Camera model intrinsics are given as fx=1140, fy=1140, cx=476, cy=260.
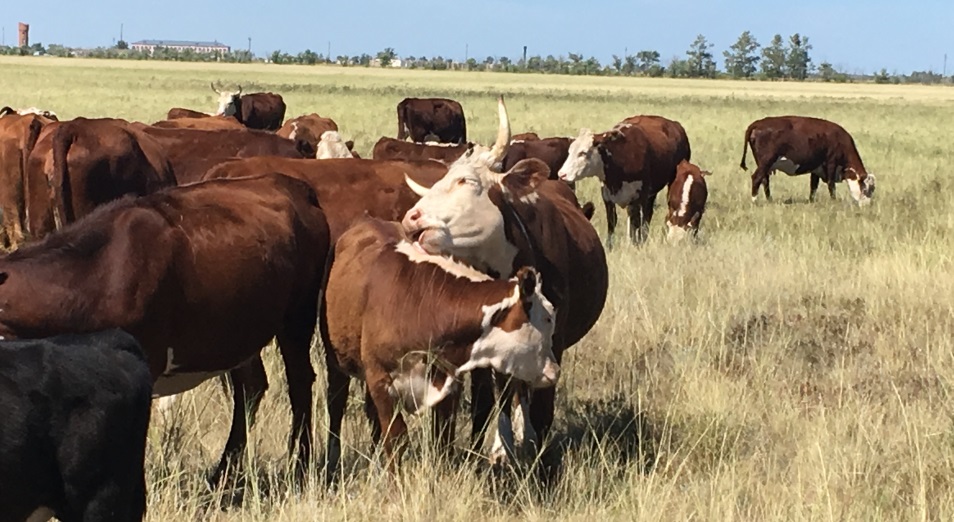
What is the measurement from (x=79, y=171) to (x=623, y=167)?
8.63m

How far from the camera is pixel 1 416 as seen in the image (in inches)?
139

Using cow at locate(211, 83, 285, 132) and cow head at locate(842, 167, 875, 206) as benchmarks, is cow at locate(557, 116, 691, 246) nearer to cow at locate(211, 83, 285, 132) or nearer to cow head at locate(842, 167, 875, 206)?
cow head at locate(842, 167, 875, 206)

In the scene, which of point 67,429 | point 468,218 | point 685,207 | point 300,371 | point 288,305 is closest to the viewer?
point 67,429

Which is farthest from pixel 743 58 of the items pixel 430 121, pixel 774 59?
pixel 430 121

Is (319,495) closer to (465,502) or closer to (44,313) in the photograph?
(465,502)

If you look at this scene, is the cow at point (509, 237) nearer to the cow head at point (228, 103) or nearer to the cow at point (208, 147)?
the cow at point (208, 147)

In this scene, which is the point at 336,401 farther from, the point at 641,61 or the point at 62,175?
the point at 641,61

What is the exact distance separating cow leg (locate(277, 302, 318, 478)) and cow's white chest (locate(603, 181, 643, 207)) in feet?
31.8

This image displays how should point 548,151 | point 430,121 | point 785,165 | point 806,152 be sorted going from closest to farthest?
point 548,151 → point 806,152 → point 785,165 → point 430,121

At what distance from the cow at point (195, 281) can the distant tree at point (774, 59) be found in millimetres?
152620

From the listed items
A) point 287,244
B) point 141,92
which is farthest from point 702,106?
point 287,244

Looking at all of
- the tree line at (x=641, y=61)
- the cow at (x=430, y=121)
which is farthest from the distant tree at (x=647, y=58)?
the cow at (x=430, y=121)

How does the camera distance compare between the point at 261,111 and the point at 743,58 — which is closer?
the point at 261,111

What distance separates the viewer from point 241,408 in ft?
19.6
